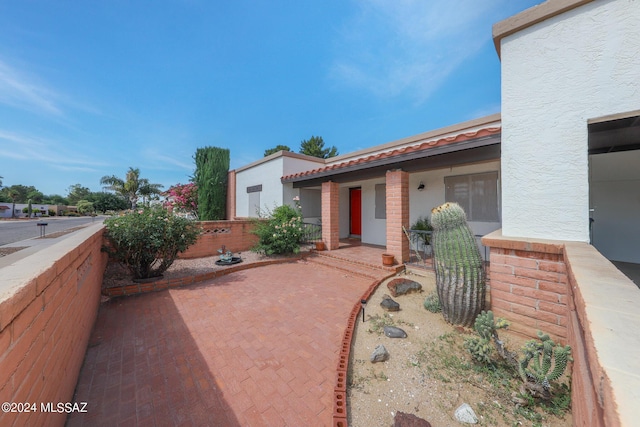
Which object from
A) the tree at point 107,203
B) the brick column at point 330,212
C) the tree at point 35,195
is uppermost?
the tree at point 35,195

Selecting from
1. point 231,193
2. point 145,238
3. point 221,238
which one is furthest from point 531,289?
point 231,193

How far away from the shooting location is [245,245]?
9055 mm

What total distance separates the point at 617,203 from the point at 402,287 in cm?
541

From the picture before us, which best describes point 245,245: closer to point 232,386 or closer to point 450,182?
point 232,386

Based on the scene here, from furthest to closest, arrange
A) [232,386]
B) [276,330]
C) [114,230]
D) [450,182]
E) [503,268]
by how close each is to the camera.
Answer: [450,182] → [114,230] → [276,330] → [503,268] → [232,386]

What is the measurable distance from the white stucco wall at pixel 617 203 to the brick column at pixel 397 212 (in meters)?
4.13

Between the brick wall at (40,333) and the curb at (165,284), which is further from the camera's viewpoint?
the curb at (165,284)

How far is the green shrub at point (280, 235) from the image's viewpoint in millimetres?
7703

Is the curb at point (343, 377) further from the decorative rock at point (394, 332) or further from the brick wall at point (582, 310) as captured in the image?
the brick wall at point (582, 310)

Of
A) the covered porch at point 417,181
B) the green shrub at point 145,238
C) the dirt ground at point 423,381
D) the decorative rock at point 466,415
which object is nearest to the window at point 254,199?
the covered porch at point 417,181

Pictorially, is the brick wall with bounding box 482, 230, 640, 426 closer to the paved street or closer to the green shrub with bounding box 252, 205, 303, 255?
the green shrub with bounding box 252, 205, 303, 255

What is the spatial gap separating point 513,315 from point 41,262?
526cm

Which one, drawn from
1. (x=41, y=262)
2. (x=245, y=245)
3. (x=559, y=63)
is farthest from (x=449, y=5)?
(x=245, y=245)

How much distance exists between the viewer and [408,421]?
1.93 m
